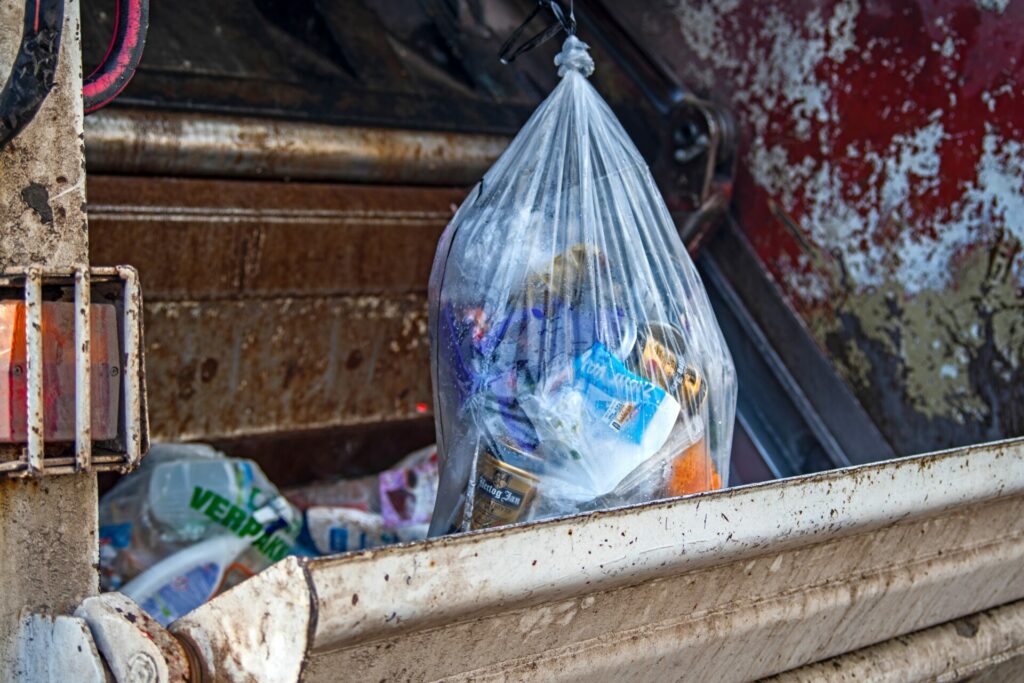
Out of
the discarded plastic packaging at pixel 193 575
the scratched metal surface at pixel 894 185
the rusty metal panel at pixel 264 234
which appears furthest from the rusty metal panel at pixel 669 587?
the rusty metal panel at pixel 264 234

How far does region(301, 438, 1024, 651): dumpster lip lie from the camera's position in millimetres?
744

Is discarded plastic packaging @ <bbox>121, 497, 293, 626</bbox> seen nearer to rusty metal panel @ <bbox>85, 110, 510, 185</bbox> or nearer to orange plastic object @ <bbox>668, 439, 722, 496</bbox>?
rusty metal panel @ <bbox>85, 110, 510, 185</bbox>

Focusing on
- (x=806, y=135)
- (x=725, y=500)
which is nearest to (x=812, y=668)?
(x=725, y=500)

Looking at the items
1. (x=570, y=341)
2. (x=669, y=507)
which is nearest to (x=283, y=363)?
(x=570, y=341)

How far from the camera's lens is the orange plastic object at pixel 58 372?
0.85 metres

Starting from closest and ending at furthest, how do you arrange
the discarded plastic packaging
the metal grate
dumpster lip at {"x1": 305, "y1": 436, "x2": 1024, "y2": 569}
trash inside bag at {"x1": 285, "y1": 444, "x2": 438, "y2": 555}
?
dumpster lip at {"x1": 305, "y1": 436, "x2": 1024, "y2": 569}, the metal grate, the discarded plastic packaging, trash inside bag at {"x1": 285, "y1": 444, "x2": 438, "y2": 555}

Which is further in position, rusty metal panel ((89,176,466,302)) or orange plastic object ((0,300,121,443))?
rusty metal panel ((89,176,466,302))

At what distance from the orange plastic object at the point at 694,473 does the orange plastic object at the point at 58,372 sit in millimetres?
554

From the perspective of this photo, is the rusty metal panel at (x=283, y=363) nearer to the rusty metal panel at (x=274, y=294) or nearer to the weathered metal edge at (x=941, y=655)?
the rusty metal panel at (x=274, y=294)

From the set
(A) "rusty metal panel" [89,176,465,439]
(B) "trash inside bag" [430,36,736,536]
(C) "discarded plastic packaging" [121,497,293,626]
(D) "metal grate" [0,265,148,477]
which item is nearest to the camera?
(D) "metal grate" [0,265,148,477]

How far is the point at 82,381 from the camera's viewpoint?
2.82ft

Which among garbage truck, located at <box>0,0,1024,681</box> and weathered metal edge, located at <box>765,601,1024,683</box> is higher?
garbage truck, located at <box>0,0,1024,681</box>

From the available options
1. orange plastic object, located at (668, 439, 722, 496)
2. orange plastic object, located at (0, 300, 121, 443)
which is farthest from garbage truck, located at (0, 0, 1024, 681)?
orange plastic object, located at (668, 439, 722, 496)

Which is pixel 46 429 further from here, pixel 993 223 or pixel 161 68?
pixel 993 223
